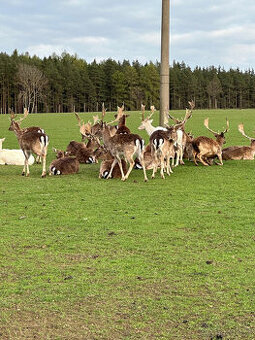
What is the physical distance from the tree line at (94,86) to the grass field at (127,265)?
77.9m

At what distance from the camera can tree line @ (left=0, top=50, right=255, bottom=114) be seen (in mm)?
94562

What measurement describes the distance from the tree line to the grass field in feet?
256

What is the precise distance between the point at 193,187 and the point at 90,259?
533 centimetres

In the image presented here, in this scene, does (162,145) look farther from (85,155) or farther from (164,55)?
→ (164,55)

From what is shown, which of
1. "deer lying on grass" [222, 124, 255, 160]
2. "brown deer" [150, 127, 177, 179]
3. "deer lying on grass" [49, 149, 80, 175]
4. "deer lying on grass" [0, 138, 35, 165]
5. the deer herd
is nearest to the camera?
the deer herd

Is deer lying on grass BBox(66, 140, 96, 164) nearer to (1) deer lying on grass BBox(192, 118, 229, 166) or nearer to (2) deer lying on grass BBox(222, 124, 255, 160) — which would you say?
(1) deer lying on grass BBox(192, 118, 229, 166)

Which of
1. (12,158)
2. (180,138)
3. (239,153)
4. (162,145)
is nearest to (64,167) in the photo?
(162,145)

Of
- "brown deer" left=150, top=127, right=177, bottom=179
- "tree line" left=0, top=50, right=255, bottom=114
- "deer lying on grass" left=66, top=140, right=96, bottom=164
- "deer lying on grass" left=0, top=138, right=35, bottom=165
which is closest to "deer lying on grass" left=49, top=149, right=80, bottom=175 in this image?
"brown deer" left=150, top=127, right=177, bottom=179

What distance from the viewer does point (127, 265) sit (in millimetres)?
5199

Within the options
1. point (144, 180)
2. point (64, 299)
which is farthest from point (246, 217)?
point (144, 180)

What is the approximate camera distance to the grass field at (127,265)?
3.87m

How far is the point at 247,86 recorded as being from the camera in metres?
126

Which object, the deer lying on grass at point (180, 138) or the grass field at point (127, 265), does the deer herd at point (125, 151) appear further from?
the grass field at point (127, 265)

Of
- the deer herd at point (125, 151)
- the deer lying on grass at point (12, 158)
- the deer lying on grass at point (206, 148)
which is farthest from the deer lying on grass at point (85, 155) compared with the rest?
the deer lying on grass at point (206, 148)
